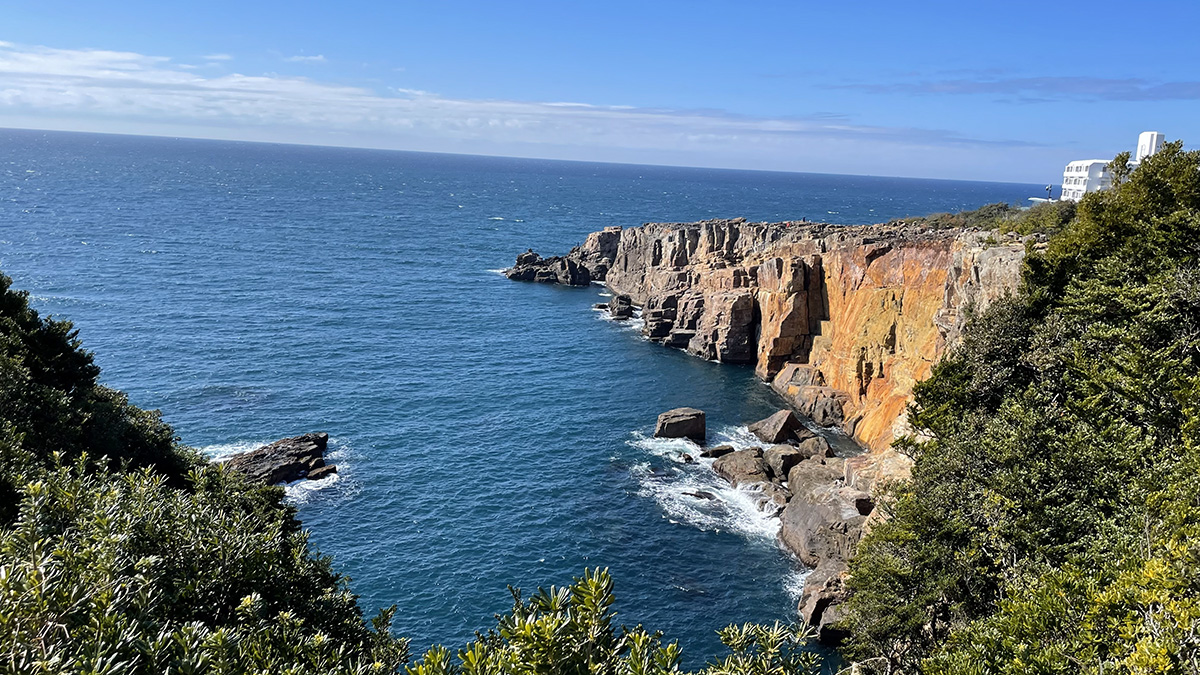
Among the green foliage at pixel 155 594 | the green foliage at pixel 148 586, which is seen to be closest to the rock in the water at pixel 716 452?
the green foliage at pixel 148 586

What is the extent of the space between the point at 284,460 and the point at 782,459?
3746 cm

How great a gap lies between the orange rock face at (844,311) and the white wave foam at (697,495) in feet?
27.1

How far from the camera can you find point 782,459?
186 feet

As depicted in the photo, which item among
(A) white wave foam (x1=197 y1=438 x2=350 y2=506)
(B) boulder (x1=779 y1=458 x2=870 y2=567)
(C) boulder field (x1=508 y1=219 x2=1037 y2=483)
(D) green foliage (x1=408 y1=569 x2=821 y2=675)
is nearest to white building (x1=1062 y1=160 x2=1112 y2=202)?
(C) boulder field (x1=508 y1=219 x2=1037 y2=483)

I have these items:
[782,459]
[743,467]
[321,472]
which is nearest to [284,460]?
[321,472]

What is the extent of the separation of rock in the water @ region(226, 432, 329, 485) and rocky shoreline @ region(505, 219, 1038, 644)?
28.1 metres

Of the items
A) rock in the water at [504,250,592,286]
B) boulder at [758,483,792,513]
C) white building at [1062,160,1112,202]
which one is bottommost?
boulder at [758,483,792,513]

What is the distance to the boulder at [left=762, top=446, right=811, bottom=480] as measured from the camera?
184ft

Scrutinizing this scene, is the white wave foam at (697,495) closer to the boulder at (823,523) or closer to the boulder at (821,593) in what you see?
the boulder at (823,523)

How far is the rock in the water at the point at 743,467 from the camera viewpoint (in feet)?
182

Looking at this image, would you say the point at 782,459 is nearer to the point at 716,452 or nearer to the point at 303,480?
the point at 716,452

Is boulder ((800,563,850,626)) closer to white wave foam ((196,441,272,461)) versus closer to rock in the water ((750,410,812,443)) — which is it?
rock in the water ((750,410,812,443))

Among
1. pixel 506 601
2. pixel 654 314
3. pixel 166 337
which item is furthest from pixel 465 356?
pixel 506 601

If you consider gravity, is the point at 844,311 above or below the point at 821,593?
above
